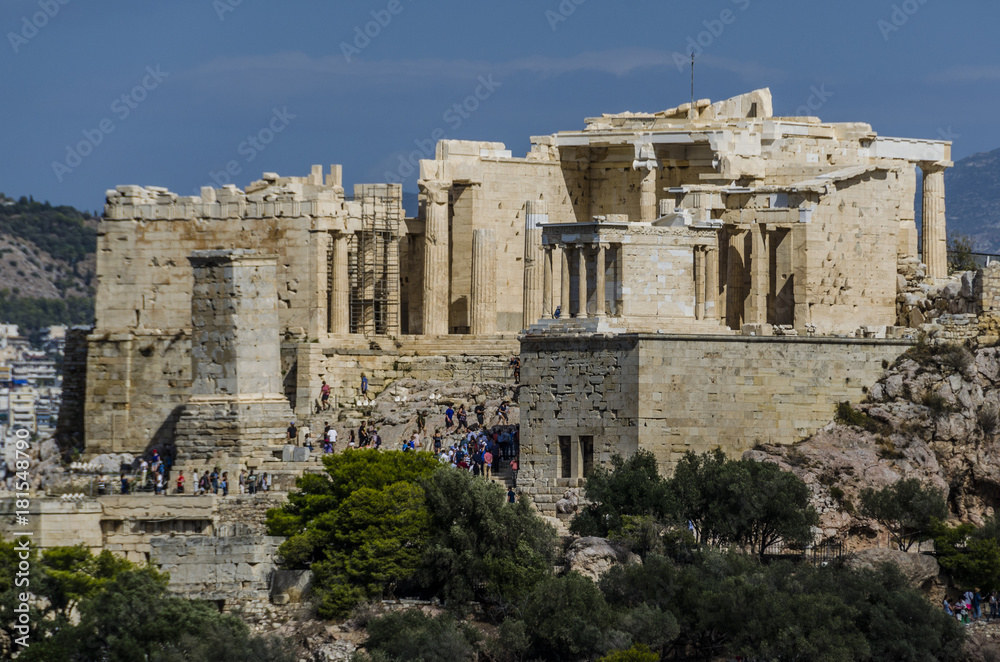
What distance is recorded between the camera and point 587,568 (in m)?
57.9

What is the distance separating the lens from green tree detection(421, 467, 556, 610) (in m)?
57.3

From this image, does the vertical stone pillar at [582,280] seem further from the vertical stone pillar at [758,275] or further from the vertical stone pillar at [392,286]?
the vertical stone pillar at [392,286]

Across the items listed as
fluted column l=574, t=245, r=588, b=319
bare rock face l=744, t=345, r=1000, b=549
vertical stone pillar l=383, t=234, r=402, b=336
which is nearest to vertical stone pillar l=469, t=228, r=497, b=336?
vertical stone pillar l=383, t=234, r=402, b=336

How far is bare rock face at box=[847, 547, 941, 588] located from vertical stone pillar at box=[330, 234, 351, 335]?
82.4 feet

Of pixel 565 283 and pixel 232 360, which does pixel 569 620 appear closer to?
pixel 565 283

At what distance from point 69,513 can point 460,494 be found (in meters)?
11.0

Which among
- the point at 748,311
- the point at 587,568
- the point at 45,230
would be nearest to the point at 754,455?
the point at 587,568

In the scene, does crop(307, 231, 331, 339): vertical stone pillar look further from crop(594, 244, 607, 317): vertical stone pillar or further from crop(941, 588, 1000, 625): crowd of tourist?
crop(941, 588, 1000, 625): crowd of tourist

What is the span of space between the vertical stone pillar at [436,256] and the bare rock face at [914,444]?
20.9 m

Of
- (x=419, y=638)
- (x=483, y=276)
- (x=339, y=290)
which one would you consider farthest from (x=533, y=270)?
(x=419, y=638)

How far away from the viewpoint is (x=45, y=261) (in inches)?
7180

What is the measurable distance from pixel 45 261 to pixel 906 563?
133 m

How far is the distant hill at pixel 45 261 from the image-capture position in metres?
164

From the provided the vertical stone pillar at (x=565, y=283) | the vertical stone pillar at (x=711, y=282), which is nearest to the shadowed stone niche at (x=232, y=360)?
the vertical stone pillar at (x=565, y=283)
